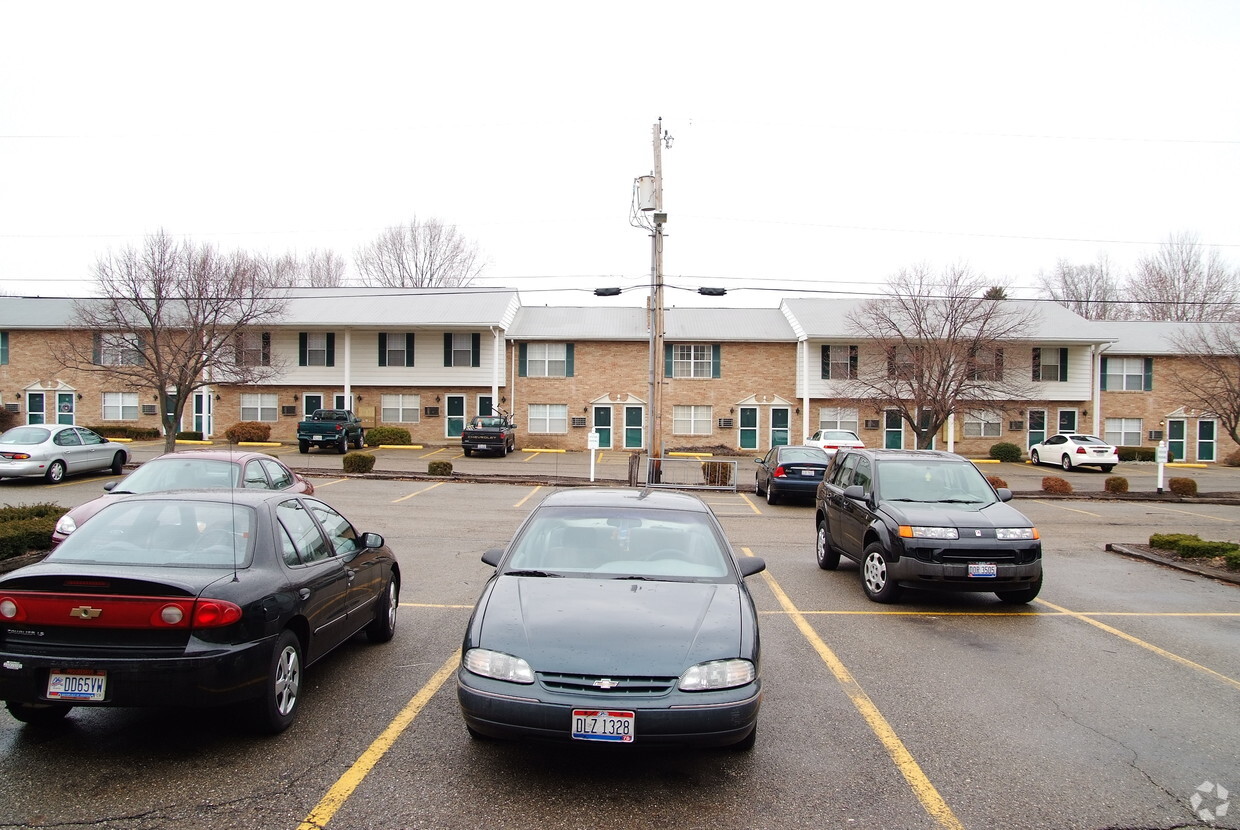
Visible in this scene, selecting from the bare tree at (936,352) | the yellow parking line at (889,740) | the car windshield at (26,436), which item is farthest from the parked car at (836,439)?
the car windshield at (26,436)

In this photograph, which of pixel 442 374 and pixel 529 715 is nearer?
pixel 529 715

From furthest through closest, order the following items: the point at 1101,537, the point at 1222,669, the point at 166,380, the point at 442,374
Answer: the point at 442,374 < the point at 166,380 < the point at 1101,537 < the point at 1222,669

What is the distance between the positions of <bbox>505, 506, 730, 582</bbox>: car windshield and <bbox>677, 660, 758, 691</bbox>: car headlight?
3.19 feet

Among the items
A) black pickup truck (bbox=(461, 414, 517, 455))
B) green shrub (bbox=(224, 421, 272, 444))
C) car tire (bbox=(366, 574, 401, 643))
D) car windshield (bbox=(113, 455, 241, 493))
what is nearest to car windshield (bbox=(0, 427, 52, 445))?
car windshield (bbox=(113, 455, 241, 493))

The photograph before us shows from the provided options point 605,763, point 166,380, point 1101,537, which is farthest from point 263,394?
point 605,763

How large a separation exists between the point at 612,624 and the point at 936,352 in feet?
89.3

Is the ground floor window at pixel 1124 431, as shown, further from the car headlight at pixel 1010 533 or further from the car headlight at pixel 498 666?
the car headlight at pixel 498 666

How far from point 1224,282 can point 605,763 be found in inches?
2438

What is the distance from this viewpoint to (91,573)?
412 cm

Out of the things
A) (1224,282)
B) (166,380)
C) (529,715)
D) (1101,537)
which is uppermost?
(1224,282)

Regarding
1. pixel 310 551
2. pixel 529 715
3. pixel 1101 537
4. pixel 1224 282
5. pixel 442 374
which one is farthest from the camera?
pixel 1224 282

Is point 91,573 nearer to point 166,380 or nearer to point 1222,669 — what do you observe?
point 1222,669

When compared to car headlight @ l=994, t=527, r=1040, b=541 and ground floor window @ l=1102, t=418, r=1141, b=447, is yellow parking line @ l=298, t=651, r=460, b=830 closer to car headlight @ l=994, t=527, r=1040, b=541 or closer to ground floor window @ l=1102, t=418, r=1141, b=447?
car headlight @ l=994, t=527, r=1040, b=541

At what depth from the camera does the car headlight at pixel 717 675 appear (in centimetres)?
379
